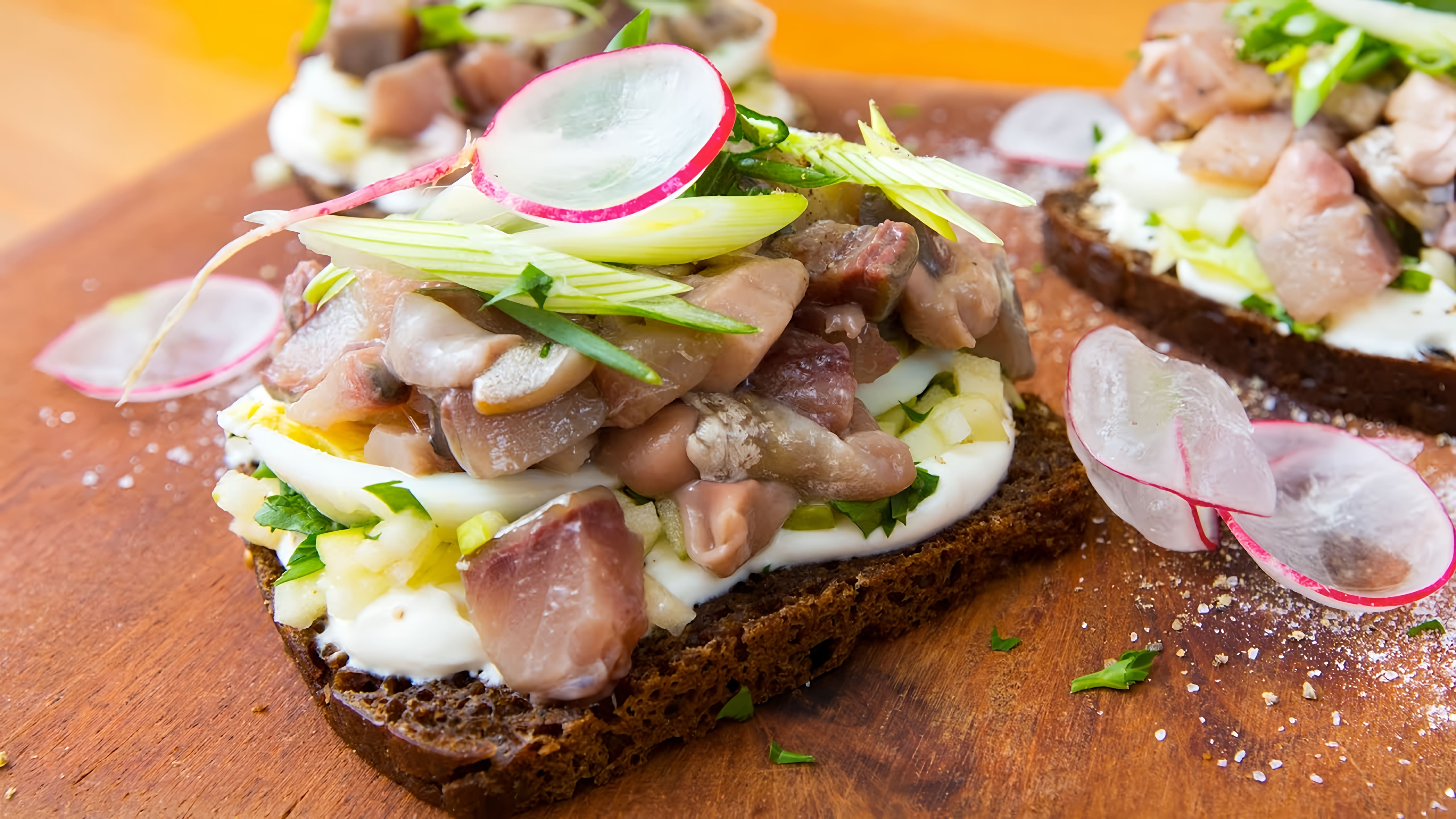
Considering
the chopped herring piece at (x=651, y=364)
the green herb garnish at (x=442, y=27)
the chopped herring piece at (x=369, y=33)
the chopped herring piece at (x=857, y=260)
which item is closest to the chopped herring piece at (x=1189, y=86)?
the chopped herring piece at (x=857, y=260)

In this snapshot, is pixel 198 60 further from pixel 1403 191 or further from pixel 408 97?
pixel 1403 191

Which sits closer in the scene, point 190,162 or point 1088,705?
point 1088,705

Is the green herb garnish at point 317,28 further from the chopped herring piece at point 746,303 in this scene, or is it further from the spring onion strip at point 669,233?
the chopped herring piece at point 746,303

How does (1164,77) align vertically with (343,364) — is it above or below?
below

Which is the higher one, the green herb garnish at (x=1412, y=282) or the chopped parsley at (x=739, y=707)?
the green herb garnish at (x=1412, y=282)

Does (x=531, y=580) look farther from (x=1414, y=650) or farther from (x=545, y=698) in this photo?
(x=1414, y=650)

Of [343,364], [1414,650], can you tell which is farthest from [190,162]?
[1414,650]
